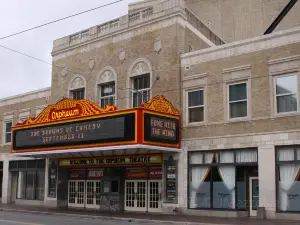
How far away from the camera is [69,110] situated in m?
27.8

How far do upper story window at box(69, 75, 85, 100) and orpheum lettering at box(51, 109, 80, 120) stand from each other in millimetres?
3038

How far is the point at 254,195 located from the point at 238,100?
15.6 feet

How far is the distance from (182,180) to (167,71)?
241 inches

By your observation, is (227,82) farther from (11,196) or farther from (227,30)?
(11,196)

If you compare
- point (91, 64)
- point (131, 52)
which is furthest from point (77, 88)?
point (131, 52)

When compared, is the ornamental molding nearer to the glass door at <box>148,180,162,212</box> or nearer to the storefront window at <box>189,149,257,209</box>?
the glass door at <box>148,180,162,212</box>

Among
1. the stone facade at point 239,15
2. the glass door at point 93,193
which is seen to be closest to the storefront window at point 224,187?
the glass door at point 93,193

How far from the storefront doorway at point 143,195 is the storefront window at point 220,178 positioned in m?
2.76

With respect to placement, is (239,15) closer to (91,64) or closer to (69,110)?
(91,64)

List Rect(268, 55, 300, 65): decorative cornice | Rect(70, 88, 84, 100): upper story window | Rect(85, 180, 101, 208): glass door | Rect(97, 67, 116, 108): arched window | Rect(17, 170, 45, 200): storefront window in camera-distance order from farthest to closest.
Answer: Rect(17, 170, 45, 200): storefront window
Rect(70, 88, 84, 100): upper story window
Rect(85, 180, 101, 208): glass door
Rect(97, 67, 116, 108): arched window
Rect(268, 55, 300, 65): decorative cornice

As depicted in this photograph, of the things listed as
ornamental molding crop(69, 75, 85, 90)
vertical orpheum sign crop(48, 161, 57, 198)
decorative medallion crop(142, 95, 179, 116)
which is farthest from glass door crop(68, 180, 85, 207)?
decorative medallion crop(142, 95, 179, 116)

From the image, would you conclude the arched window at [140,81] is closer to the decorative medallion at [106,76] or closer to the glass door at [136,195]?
the decorative medallion at [106,76]

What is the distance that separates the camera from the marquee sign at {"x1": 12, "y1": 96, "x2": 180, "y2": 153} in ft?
76.7

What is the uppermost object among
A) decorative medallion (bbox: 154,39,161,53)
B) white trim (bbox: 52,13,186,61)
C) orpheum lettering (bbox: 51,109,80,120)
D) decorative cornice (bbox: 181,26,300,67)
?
white trim (bbox: 52,13,186,61)
